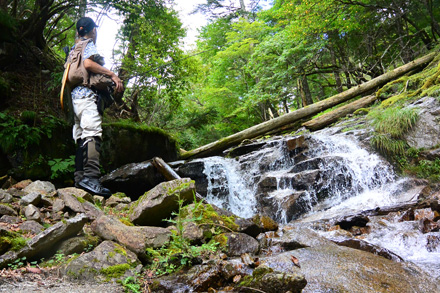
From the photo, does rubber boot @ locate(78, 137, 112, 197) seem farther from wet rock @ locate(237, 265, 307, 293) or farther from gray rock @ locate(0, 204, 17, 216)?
wet rock @ locate(237, 265, 307, 293)

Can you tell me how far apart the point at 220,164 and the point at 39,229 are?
6173mm

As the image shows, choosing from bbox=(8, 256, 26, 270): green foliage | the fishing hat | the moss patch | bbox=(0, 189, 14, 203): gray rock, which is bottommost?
the moss patch

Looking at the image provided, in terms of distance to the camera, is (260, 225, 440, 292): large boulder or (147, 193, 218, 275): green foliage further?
(147, 193, 218, 275): green foliage

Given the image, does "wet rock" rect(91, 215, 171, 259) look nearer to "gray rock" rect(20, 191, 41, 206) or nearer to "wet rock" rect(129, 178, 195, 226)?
"wet rock" rect(129, 178, 195, 226)

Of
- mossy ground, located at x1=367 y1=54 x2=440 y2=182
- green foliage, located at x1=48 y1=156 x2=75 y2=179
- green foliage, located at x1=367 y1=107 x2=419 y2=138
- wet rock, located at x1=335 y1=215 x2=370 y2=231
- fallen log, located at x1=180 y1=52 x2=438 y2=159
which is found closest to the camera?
wet rock, located at x1=335 y1=215 x2=370 y2=231

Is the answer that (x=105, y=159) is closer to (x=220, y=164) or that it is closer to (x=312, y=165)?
(x=220, y=164)

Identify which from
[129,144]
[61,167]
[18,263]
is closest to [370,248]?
[18,263]

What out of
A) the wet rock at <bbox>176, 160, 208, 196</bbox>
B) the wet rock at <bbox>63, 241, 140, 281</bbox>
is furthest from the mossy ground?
the wet rock at <bbox>63, 241, 140, 281</bbox>

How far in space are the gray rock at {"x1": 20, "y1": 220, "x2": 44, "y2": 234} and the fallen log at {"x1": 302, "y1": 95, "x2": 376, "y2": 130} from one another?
9563 mm

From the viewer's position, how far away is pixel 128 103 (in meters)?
10.4

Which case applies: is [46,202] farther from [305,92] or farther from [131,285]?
[305,92]

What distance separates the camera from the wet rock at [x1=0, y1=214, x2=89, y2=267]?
196cm

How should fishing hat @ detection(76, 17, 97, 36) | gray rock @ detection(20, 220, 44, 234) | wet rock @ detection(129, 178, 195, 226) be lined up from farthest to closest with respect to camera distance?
fishing hat @ detection(76, 17, 97, 36) → wet rock @ detection(129, 178, 195, 226) → gray rock @ detection(20, 220, 44, 234)

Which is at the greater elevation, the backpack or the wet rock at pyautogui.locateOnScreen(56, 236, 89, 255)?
the backpack
